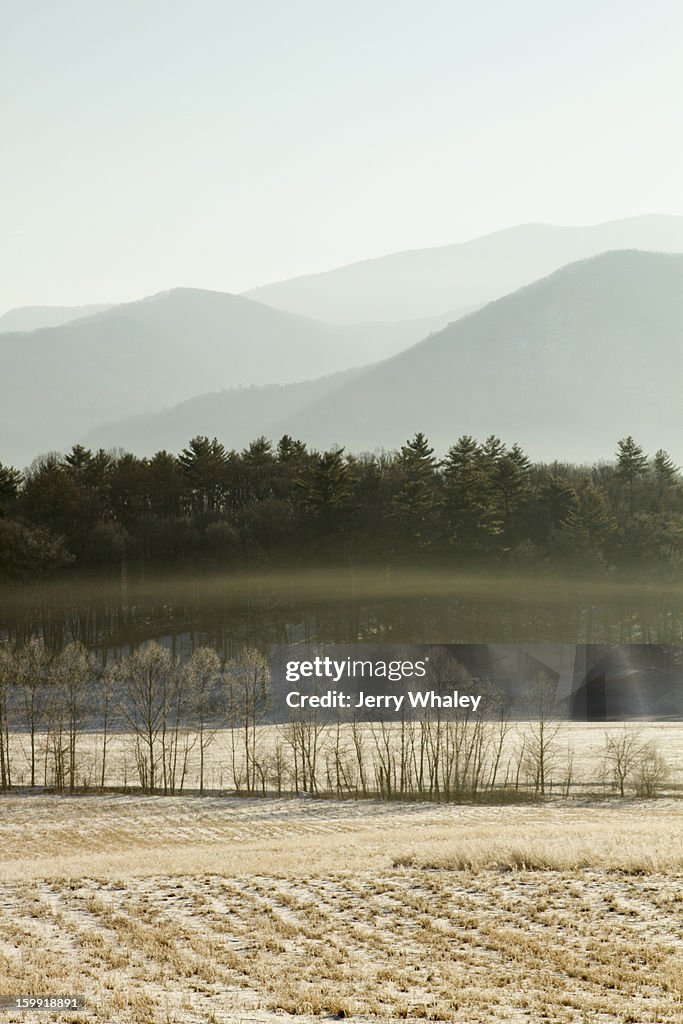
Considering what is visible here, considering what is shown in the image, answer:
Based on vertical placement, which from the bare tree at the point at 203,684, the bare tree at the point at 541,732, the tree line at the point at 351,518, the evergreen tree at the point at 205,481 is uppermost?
the evergreen tree at the point at 205,481

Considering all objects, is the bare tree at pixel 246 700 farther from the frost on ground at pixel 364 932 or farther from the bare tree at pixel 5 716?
the frost on ground at pixel 364 932

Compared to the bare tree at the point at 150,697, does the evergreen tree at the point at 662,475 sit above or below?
above

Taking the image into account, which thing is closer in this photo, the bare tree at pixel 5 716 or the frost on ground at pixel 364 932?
the frost on ground at pixel 364 932

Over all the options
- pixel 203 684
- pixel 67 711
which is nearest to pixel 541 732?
pixel 203 684

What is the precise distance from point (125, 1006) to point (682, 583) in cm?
9342

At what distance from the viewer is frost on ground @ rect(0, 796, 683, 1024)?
14.6 metres

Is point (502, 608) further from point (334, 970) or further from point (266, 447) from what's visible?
point (334, 970)

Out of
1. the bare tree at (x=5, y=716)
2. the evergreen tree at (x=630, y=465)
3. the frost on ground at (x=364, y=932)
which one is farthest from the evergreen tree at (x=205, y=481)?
the frost on ground at (x=364, y=932)

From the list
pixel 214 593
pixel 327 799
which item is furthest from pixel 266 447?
pixel 327 799

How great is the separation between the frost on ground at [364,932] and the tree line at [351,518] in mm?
71108

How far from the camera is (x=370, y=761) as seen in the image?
64.7 meters

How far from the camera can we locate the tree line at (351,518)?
99750 millimetres

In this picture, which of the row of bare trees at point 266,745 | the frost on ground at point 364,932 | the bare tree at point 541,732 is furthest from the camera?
the bare tree at point 541,732

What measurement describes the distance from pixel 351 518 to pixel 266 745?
132 ft
